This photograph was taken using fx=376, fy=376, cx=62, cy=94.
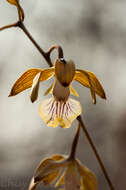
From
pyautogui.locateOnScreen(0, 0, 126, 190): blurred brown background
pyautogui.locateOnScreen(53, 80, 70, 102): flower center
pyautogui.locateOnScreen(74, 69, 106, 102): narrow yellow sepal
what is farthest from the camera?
pyautogui.locateOnScreen(0, 0, 126, 190): blurred brown background

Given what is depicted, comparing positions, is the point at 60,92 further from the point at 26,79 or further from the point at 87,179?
the point at 87,179

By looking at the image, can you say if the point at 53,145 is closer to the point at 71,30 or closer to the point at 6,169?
the point at 6,169

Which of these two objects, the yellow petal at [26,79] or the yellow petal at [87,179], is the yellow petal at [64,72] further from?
the yellow petal at [87,179]

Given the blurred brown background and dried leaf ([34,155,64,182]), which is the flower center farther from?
the blurred brown background

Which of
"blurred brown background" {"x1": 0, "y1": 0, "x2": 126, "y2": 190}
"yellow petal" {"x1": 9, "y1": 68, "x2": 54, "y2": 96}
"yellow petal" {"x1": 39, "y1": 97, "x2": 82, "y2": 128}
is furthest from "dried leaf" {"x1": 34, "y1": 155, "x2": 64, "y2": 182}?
"blurred brown background" {"x1": 0, "y1": 0, "x2": 126, "y2": 190}

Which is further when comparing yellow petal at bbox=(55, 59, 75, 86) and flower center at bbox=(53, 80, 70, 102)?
flower center at bbox=(53, 80, 70, 102)

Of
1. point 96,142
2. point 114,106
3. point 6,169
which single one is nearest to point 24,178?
point 6,169

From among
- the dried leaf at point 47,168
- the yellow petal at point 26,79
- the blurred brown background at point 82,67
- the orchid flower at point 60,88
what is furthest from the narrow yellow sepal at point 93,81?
the blurred brown background at point 82,67
